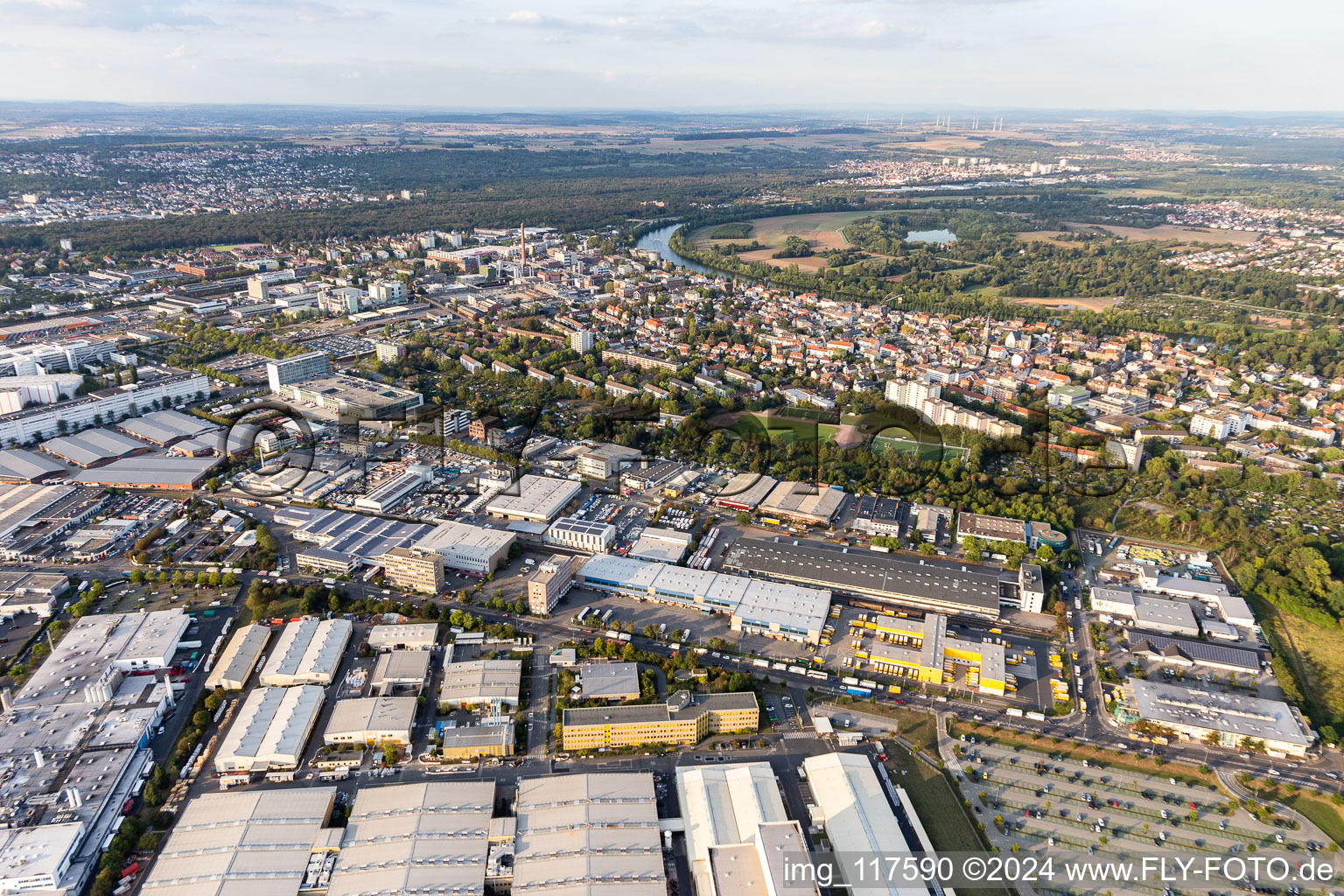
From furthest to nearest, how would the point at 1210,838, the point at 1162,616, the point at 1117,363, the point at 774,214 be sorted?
the point at 774,214, the point at 1117,363, the point at 1162,616, the point at 1210,838

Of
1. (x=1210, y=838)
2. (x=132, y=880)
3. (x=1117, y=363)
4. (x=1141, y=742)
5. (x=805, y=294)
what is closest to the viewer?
(x=132, y=880)

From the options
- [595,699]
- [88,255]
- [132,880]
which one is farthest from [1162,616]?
[88,255]

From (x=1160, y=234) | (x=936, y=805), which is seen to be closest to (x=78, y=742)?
(x=936, y=805)

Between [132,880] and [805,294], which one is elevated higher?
[805,294]

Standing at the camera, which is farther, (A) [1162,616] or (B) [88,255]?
(B) [88,255]

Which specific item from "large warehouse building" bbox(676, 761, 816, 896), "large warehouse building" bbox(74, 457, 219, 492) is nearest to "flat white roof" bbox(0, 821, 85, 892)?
"large warehouse building" bbox(676, 761, 816, 896)

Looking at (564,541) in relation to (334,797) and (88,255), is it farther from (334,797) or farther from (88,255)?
(88,255)
